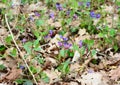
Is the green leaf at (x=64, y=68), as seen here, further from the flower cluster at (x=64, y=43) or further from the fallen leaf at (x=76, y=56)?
the flower cluster at (x=64, y=43)

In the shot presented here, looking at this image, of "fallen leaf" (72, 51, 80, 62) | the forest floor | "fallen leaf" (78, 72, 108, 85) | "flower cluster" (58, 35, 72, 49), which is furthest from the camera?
"flower cluster" (58, 35, 72, 49)

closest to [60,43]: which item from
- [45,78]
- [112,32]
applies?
[112,32]

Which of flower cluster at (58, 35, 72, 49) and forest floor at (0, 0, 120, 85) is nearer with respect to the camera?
forest floor at (0, 0, 120, 85)

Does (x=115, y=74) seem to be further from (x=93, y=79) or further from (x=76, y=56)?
(x=76, y=56)

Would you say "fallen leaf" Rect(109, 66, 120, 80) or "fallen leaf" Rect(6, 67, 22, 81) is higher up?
"fallen leaf" Rect(6, 67, 22, 81)

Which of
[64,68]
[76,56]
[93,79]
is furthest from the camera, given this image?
[76,56]

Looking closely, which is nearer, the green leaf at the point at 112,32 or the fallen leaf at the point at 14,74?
the fallen leaf at the point at 14,74

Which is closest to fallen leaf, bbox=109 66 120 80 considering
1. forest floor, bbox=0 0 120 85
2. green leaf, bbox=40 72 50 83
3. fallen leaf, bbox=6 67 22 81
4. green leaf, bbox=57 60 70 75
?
forest floor, bbox=0 0 120 85

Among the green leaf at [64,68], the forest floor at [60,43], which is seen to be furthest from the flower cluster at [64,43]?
the green leaf at [64,68]

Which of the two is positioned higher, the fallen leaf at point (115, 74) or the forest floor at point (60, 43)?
the forest floor at point (60, 43)

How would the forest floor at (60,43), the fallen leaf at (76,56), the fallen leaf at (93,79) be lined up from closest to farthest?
1. the fallen leaf at (93,79)
2. the forest floor at (60,43)
3. the fallen leaf at (76,56)

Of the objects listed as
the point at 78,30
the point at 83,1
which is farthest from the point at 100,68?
the point at 83,1

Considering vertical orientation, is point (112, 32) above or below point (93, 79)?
above

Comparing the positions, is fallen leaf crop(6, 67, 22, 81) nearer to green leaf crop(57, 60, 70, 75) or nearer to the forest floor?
the forest floor
